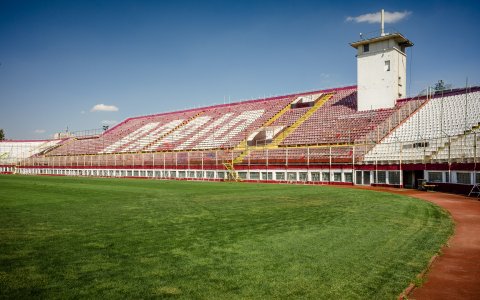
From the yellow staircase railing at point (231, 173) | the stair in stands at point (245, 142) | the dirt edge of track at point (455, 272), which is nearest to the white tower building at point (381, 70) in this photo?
the stair in stands at point (245, 142)

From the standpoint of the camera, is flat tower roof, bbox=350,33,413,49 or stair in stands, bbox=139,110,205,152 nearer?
flat tower roof, bbox=350,33,413,49

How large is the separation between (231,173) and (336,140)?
412 inches

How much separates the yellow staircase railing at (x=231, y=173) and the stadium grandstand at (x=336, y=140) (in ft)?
0.34

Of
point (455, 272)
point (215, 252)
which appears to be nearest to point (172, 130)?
point (215, 252)

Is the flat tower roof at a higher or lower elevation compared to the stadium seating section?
higher

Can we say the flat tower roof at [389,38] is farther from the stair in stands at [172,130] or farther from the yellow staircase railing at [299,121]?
the stair in stands at [172,130]

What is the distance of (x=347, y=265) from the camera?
621cm

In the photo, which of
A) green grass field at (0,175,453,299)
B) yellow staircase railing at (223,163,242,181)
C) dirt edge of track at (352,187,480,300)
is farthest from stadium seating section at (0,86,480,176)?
green grass field at (0,175,453,299)

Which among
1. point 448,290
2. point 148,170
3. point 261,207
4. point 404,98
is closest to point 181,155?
point 148,170

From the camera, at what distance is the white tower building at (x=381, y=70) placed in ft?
117

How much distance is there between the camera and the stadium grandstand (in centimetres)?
2533

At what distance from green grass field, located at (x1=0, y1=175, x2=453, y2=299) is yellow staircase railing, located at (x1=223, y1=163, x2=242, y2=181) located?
22.5 m

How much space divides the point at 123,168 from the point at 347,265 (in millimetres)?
43616

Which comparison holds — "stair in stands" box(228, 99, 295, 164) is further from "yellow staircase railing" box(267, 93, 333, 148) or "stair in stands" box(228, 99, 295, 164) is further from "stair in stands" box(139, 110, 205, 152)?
"stair in stands" box(139, 110, 205, 152)
